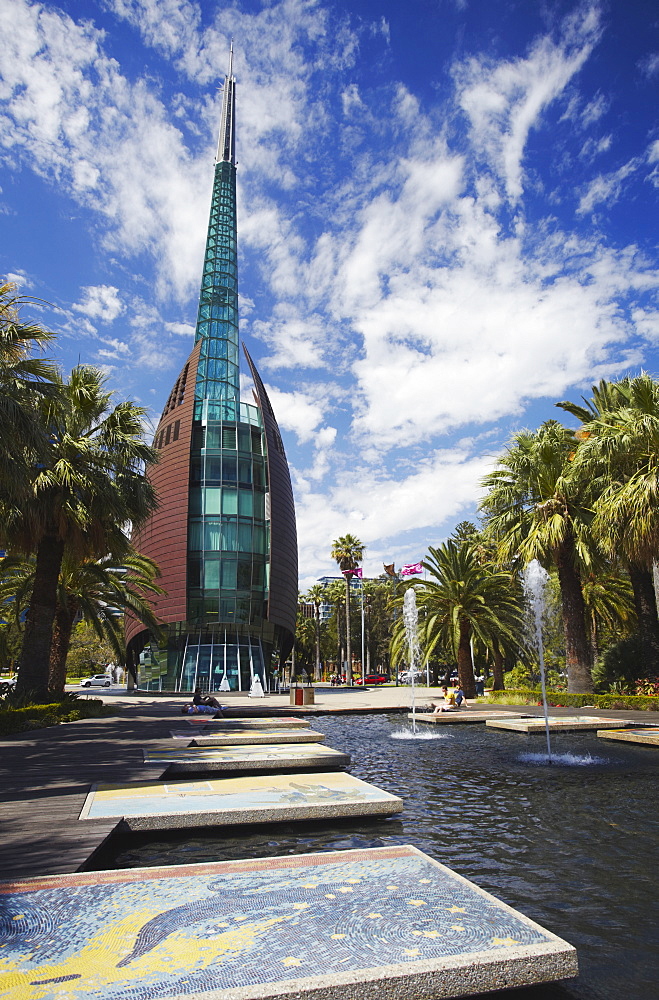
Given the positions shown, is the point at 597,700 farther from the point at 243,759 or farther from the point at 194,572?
the point at 194,572

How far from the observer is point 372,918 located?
3.92m

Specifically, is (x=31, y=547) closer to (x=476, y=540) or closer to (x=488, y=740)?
(x=488, y=740)

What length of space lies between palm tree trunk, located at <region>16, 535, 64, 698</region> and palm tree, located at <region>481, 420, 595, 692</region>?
16.5 m

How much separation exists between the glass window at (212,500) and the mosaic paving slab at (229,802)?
4237 centimetres

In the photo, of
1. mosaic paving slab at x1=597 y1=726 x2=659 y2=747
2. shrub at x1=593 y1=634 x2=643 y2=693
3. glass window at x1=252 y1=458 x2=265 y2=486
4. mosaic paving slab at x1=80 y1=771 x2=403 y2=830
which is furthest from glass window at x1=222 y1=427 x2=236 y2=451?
mosaic paving slab at x1=80 y1=771 x2=403 y2=830

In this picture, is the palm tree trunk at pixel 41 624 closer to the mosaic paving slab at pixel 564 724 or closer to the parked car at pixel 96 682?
the mosaic paving slab at pixel 564 724

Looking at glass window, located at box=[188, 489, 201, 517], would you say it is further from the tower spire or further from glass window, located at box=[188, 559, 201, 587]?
the tower spire

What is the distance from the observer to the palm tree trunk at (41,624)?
17.4m

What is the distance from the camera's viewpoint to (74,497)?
1727 centimetres

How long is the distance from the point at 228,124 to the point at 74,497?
74421 millimetres

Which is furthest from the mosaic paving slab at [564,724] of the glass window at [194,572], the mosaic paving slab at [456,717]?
the glass window at [194,572]

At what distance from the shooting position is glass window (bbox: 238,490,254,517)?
5125cm

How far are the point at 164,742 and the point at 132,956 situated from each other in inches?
413

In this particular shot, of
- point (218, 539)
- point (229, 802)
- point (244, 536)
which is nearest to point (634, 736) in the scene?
point (229, 802)
